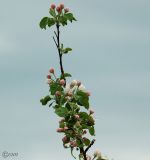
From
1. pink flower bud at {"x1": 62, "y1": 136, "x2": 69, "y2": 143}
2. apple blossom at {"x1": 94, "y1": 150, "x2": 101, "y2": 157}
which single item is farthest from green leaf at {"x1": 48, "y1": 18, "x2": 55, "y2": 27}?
apple blossom at {"x1": 94, "y1": 150, "x2": 101, "y2": 157}

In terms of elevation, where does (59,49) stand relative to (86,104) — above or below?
above

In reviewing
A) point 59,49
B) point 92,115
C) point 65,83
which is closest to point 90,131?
point 92,115

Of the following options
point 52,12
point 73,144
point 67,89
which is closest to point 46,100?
point 67,89

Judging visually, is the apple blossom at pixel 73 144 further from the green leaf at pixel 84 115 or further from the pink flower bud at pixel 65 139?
the green leaf at pixel 84 115

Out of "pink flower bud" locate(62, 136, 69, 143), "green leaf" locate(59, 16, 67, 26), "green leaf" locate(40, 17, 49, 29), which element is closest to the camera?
"pink flower bud" locate(62, 136, 69, 143)

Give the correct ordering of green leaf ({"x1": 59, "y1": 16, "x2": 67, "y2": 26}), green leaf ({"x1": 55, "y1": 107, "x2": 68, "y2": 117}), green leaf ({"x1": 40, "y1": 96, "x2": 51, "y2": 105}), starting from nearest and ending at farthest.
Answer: green leaf ({"x1": 55, "y1": 107, "x2": 68, "y2": 117}) → green leaf ({"x1": 40, "y1": 96, "x2": 51, "y2": 105}) → green leaf ({"x1": 59, "y1": 16, "x2": 67, "y2": 26})

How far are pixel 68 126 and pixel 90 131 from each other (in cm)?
41

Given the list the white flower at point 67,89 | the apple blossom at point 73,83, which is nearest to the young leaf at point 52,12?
the apple blossom at point 73,83

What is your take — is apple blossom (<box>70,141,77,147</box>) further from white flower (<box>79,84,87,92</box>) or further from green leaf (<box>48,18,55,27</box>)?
green leaf (<box>48,18,55,27</box>)

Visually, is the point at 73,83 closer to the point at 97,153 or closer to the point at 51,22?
the point at 97,153

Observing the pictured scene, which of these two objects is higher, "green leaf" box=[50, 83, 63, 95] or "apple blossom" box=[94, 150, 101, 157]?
"green leaf" box=[50, 83, 63, 95]

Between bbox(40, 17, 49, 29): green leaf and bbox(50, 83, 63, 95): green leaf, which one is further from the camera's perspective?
bbox(40, 17, 49, 29): green leaf

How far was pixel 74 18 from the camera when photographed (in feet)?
27.0

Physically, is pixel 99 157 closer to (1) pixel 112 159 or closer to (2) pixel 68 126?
(1) pixel 112 159
